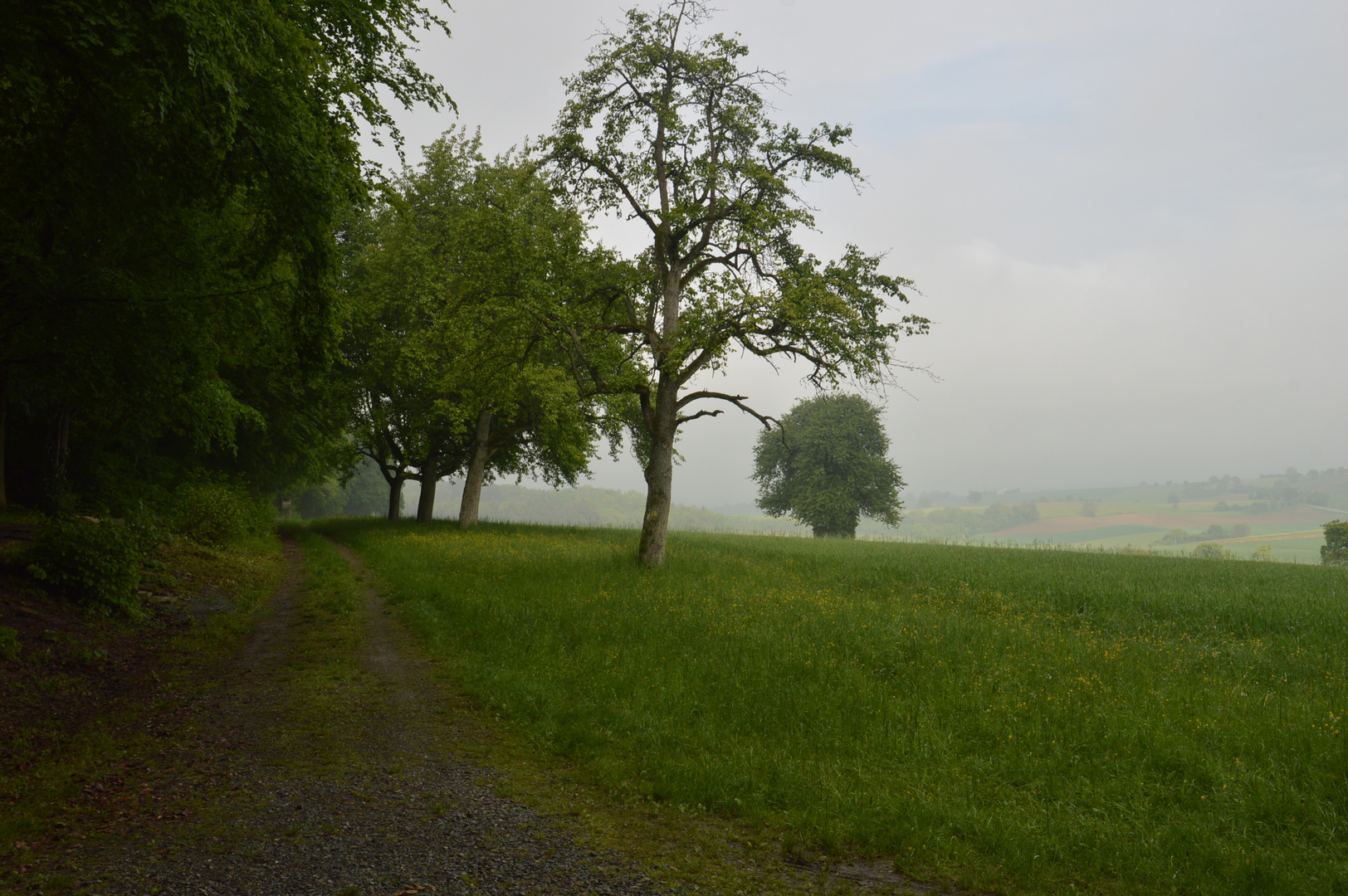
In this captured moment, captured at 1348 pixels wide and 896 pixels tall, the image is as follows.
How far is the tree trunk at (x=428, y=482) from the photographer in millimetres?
33219

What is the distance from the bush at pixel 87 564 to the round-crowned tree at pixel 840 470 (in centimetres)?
4307

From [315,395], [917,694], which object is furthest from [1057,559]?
[315,395]

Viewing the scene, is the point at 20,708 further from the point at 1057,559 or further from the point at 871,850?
the point at 1057,559

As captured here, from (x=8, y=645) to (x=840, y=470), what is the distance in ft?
160

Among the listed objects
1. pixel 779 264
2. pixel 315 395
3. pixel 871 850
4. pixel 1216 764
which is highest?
pixel 779 264

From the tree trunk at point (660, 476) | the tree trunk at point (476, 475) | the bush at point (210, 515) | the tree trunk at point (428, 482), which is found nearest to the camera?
the tree trunk at point (660, 476)

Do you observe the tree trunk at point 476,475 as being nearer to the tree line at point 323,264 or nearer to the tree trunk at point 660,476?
the tree line at point 323,264

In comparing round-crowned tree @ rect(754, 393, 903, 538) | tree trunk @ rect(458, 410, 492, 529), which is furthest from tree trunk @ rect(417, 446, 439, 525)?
round-crowned tree @ rect(754, 393, 903, 538)

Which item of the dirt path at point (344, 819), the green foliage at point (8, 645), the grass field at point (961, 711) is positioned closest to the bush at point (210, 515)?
the grass field at point (961, 711)

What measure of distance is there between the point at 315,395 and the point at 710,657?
27856 mm

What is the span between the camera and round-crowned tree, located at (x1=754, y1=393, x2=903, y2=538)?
51031 mm

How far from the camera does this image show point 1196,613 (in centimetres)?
1434

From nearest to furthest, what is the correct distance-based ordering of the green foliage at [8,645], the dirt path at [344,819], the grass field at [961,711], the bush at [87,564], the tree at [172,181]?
the dirt path at [344,819] → the grass field at [961,711] → the tree at [172,181] → the green foliage at [8,645] → the bush at [87,564]

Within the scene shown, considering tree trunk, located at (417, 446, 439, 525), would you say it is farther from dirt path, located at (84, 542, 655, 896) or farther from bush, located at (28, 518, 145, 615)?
dirt path, located at (84, 542, 655, 896)
